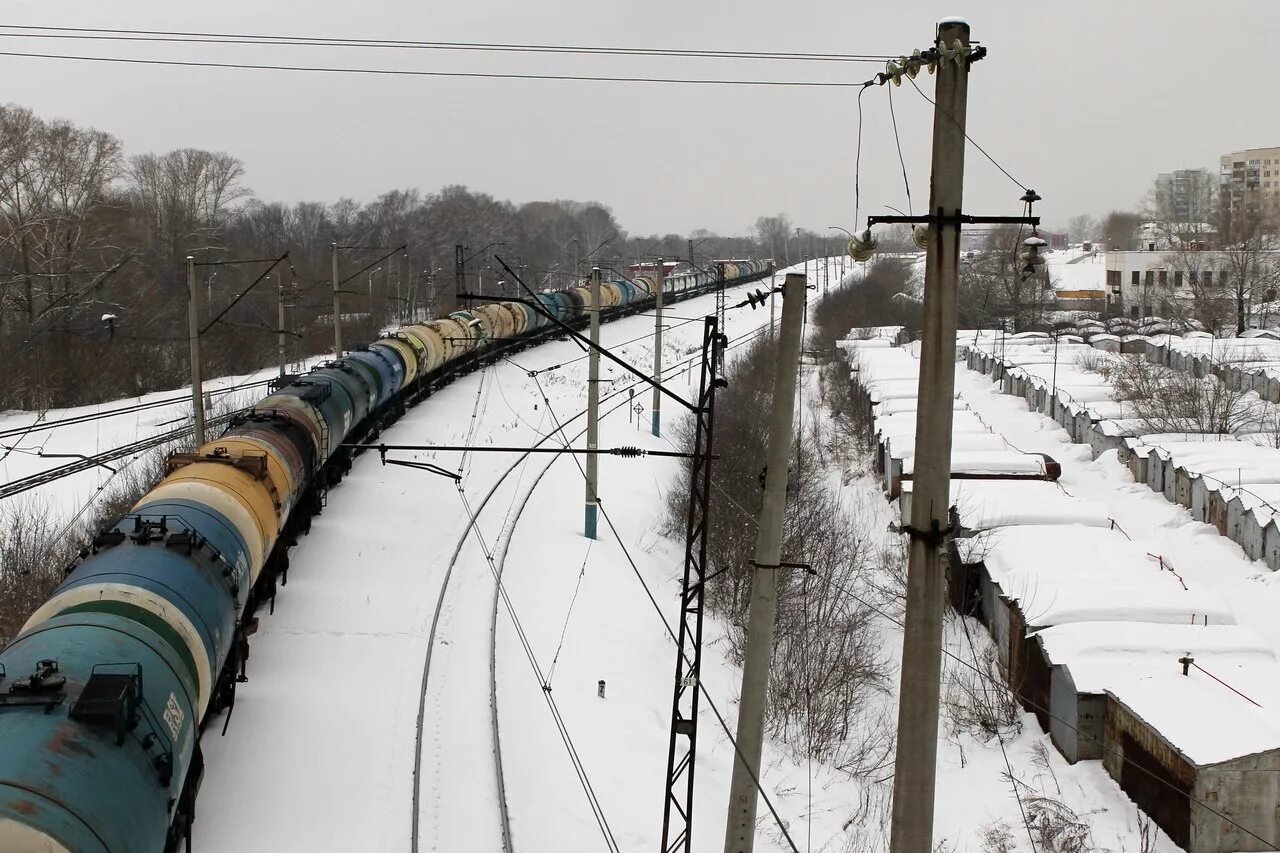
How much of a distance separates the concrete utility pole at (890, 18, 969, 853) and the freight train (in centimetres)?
309

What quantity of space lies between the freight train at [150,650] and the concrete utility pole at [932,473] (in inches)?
122

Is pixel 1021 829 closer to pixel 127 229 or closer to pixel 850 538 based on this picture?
pixel 850 538

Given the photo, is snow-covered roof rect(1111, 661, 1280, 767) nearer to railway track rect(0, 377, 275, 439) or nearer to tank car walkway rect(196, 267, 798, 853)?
tank car walkway rect(196, 267, 798, 853)

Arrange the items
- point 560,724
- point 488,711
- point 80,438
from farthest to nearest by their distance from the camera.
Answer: point 80,438
point 488,711
point 560,724

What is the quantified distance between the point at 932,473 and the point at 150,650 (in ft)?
23.6

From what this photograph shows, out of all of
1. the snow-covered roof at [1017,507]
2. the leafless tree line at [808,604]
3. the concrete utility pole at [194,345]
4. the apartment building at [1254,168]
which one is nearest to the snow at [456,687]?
the leafless tree line at [808,604]

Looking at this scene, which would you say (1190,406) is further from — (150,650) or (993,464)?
(150,650)

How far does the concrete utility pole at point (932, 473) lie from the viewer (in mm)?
5836

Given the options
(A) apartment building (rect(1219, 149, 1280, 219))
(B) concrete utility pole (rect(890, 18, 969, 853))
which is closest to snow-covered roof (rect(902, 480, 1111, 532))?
(B) concrete utility pole (rect(890, 18, 969, 853))

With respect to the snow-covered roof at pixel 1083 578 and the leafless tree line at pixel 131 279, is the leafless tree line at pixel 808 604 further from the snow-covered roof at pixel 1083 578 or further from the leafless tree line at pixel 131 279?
the leafless tree line at pixel 131 279

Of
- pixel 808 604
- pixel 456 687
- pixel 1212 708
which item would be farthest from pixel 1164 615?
pixel 456 687

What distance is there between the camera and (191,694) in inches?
393

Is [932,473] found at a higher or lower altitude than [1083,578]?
higher

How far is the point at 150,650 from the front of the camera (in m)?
9.37
